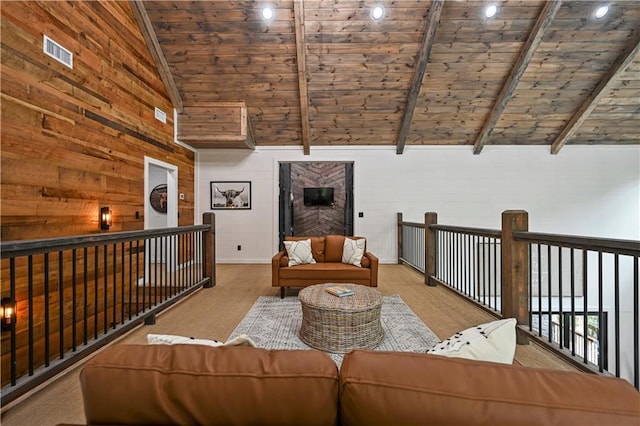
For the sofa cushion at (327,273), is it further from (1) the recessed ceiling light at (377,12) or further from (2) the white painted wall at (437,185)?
(1) the recessed ceiling light at (377,12)

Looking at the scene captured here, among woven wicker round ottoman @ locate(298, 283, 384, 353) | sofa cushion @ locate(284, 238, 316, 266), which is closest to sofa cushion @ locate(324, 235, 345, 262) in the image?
sofa cushion @ locate(284, 238, 316, 266)

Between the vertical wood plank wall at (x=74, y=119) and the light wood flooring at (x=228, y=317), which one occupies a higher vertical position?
the vertical wood plank wall at (x=74, y=119)

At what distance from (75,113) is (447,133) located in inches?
245

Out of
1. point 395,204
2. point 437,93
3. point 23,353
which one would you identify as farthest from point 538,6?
point 23,353

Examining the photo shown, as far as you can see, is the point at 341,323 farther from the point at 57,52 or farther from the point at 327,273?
the point at 57,52

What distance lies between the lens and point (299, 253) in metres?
4.02

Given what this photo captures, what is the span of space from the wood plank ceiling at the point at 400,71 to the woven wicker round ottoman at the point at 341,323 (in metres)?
3.94

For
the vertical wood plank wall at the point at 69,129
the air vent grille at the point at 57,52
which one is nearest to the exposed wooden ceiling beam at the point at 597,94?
the vertical wood plank wall at the point at 69,129

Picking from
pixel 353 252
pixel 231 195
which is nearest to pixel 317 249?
pixel 353 252

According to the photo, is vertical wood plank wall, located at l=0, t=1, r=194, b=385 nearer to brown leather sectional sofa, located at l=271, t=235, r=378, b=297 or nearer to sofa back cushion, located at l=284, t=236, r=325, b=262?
brown leather sectional sofa, located at l=271, t=235, r=378, b=297

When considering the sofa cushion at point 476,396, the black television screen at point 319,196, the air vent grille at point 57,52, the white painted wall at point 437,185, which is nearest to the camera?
the sofa cushion at point 476,396

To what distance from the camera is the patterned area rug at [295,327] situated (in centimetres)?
257

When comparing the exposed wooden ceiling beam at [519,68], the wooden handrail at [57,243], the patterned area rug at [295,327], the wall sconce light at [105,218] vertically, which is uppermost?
the exposed wooden ceiling beam at [519,68]

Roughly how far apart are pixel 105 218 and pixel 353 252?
10.8 feet
